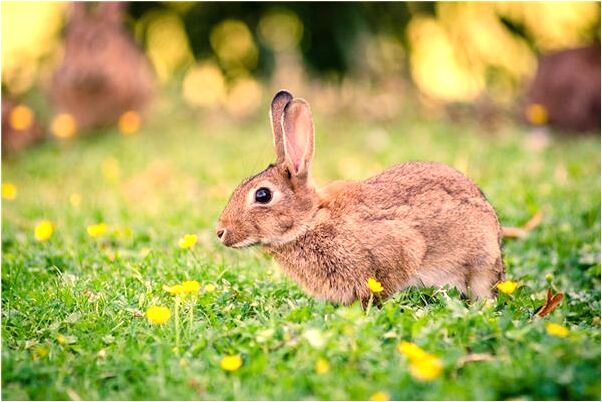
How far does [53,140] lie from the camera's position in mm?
10883

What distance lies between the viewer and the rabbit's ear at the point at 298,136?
454 cm

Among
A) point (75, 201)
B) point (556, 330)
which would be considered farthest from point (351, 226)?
point (75, 201)

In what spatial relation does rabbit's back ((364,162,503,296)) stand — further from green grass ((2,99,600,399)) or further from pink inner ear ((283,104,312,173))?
pink inner ear ((283,104,312,173))

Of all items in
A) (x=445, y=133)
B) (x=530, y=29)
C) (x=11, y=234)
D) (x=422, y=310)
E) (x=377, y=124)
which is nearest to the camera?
(x=422, y=310)

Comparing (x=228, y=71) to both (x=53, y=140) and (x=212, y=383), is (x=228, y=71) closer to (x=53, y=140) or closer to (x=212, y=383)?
(x=53, y=140)

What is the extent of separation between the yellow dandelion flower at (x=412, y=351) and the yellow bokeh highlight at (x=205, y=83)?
967 centimetres

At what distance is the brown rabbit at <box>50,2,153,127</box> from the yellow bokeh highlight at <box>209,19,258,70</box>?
6.05 ft

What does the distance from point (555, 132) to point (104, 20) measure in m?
6.57

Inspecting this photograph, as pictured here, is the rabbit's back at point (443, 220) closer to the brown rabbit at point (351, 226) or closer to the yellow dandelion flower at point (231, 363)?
the brown rabbit at point (351, 226)

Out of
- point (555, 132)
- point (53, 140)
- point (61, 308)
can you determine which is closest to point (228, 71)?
point (53, 140)

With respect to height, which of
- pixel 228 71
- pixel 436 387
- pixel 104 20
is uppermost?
pixel 104 20

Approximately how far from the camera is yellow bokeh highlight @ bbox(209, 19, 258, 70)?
1275cm

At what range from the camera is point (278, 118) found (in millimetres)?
Answer: 4711

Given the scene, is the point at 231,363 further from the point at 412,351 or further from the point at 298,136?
the point at 298,136
